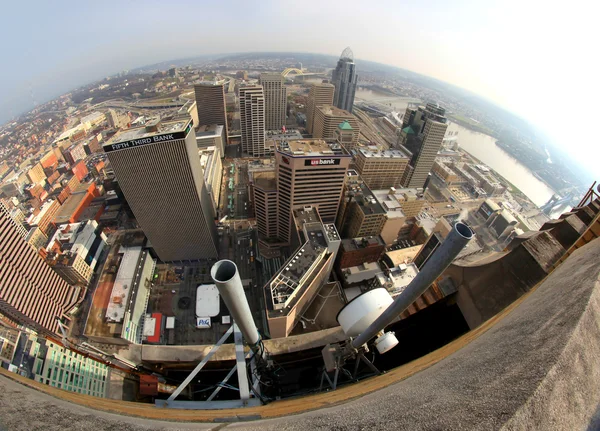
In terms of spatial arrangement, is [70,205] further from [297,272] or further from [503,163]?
[503,163]

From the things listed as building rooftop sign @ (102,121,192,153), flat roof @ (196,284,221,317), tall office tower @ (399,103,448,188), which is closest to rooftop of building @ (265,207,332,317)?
flat roof @ (196,284,221,317)

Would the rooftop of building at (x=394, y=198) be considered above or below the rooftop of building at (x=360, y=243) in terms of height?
above

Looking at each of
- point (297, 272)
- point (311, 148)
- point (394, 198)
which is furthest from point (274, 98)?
point (297, 272)

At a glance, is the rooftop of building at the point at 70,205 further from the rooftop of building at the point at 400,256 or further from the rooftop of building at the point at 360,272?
the rooftop of building at the point at 400,256

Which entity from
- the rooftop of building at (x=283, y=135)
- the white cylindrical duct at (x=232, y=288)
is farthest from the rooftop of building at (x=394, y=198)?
the rooftop of building at (x=283, y=135)

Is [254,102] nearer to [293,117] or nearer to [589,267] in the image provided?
[293,117]

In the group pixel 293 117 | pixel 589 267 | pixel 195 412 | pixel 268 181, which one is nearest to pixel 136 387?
pixel 195 412

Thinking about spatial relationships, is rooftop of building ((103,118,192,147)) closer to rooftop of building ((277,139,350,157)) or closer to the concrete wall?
rooftop of building ((277,139,350,157))
